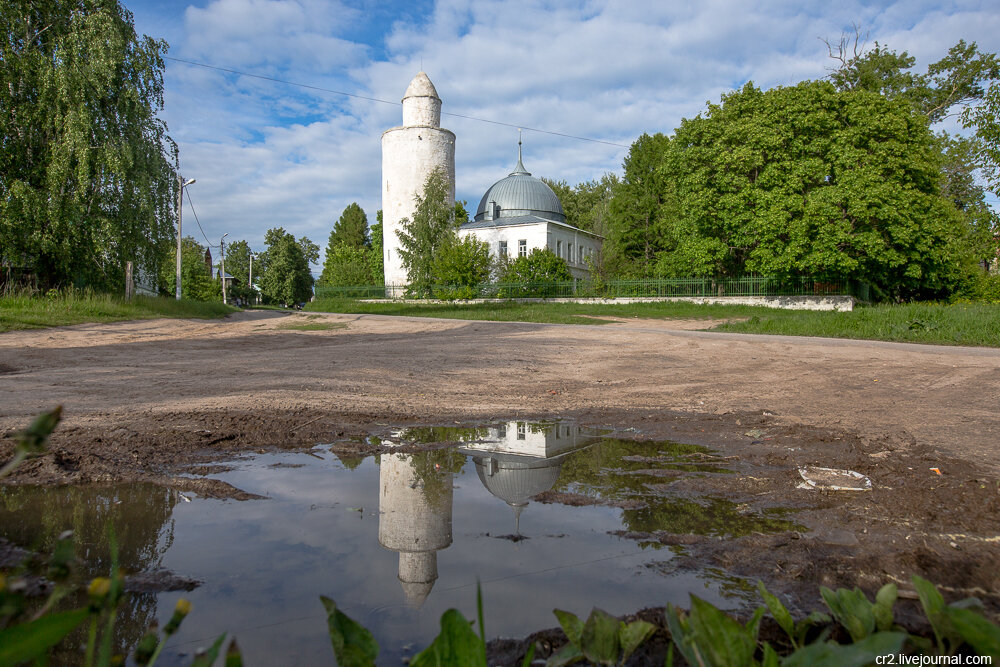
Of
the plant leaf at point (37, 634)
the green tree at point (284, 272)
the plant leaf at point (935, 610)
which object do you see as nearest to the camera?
the plant leaf at point (37, 634)

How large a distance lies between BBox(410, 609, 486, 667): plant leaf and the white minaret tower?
41465 mm

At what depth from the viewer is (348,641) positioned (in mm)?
1402

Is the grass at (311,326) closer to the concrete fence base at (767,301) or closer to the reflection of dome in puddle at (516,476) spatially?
the reflection of dome in puddle at (516,476)

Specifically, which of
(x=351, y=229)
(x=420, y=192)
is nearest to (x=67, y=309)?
(x=420, y=192)

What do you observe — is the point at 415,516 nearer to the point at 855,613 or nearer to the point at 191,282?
the point at 855,613

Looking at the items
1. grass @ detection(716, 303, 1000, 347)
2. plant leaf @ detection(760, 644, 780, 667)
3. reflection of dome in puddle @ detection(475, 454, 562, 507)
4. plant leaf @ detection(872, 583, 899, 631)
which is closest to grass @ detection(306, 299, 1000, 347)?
grass @ detection(716, 303, 1000, 347)

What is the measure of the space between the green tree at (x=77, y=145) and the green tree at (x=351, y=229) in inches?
2356

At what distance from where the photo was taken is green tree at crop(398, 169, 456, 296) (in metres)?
35.9

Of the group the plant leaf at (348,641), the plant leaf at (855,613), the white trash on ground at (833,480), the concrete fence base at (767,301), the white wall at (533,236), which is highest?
the white wall at (533,236)

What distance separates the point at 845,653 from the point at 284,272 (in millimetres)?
74327

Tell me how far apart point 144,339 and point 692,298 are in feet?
83.8

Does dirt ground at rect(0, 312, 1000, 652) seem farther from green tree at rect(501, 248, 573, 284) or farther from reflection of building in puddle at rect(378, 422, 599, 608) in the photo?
green tree at rect(501, 248, 573, 284)

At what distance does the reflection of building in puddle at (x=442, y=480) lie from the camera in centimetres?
272

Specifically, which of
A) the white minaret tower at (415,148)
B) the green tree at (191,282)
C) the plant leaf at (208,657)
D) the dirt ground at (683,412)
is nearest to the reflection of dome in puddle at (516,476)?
the dirt ground at (683,412)
